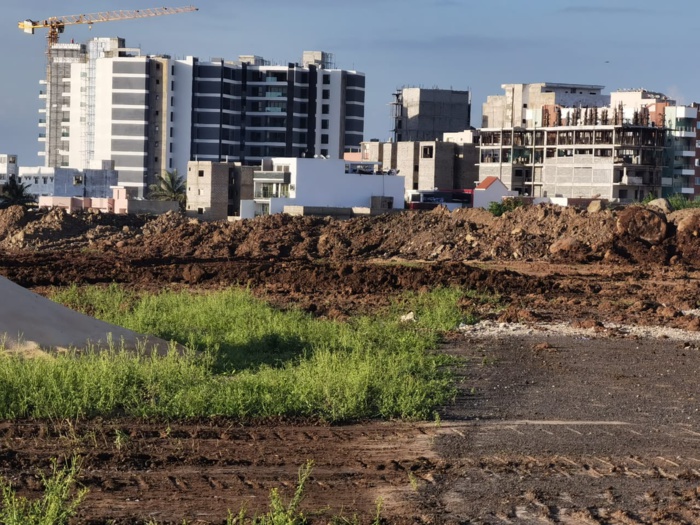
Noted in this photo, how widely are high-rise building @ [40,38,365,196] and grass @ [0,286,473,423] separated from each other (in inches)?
4275

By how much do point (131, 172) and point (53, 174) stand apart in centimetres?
1368

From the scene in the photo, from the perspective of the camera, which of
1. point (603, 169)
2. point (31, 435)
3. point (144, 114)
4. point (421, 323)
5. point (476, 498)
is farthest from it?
point (144, 114)

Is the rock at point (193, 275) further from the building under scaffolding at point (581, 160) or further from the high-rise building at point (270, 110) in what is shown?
the high-rise building at point (270, 110)

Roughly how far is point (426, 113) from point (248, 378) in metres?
132

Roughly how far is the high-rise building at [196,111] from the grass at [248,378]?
10858cm

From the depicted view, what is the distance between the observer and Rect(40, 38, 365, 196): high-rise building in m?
131

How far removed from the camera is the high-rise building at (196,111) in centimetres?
13100

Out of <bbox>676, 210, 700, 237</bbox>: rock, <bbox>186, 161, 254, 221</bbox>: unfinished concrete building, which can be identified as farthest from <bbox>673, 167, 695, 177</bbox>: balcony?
<bbox>676, 210, 700, 237</bbox>: rock

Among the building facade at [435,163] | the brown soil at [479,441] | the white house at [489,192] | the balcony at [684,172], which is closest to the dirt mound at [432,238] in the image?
the brown soil at [479,441]

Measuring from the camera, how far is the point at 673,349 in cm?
2038

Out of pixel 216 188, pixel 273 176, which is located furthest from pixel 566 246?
pixel 216 188

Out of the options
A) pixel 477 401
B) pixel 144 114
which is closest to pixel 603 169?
pixel 144 114

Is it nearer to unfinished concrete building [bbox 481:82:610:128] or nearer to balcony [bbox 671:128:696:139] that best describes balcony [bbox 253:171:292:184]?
unfinished concrete building [bbox 481:82:610:128]

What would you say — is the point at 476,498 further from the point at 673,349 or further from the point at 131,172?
the point at 131,172
